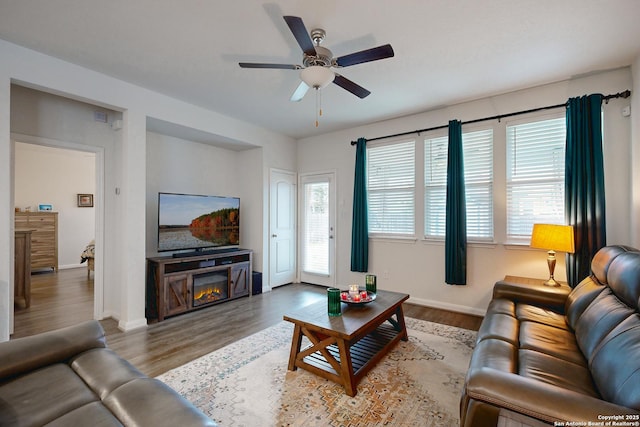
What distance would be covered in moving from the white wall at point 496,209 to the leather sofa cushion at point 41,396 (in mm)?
3801

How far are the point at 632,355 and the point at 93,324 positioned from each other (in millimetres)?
2788

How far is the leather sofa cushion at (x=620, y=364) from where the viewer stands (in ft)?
3.71

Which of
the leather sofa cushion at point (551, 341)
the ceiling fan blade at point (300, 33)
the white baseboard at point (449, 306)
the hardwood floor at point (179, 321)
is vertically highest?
the ceiling fan blade at point (300, 33)

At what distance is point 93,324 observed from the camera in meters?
1.72

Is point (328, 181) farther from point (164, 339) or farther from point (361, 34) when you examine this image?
point (164, 339)

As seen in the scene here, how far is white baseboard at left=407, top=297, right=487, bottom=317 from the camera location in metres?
3.70

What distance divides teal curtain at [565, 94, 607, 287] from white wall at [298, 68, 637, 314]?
195 millimetres

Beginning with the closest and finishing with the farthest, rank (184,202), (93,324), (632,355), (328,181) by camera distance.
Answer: (632,355)
(93,324)
(184,202)
(328,181)

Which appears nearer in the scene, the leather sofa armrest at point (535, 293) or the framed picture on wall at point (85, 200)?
the leather sofa armrest at point (535, 293)

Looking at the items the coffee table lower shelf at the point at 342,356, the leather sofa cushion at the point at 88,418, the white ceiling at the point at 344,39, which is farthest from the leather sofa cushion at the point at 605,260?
the leather sofa cushion at the point at 88,418

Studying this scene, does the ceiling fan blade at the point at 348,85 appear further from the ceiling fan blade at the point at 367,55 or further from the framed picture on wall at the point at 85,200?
the framed picture on wall at the point at 85,200

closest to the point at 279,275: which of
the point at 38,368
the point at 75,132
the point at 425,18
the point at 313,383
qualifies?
the point at 313,383

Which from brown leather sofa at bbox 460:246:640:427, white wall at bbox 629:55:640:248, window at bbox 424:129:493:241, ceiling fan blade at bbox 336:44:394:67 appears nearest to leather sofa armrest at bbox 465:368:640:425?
brown leather sofa at bbox 460:246:640:427

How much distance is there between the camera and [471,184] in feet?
12.4
